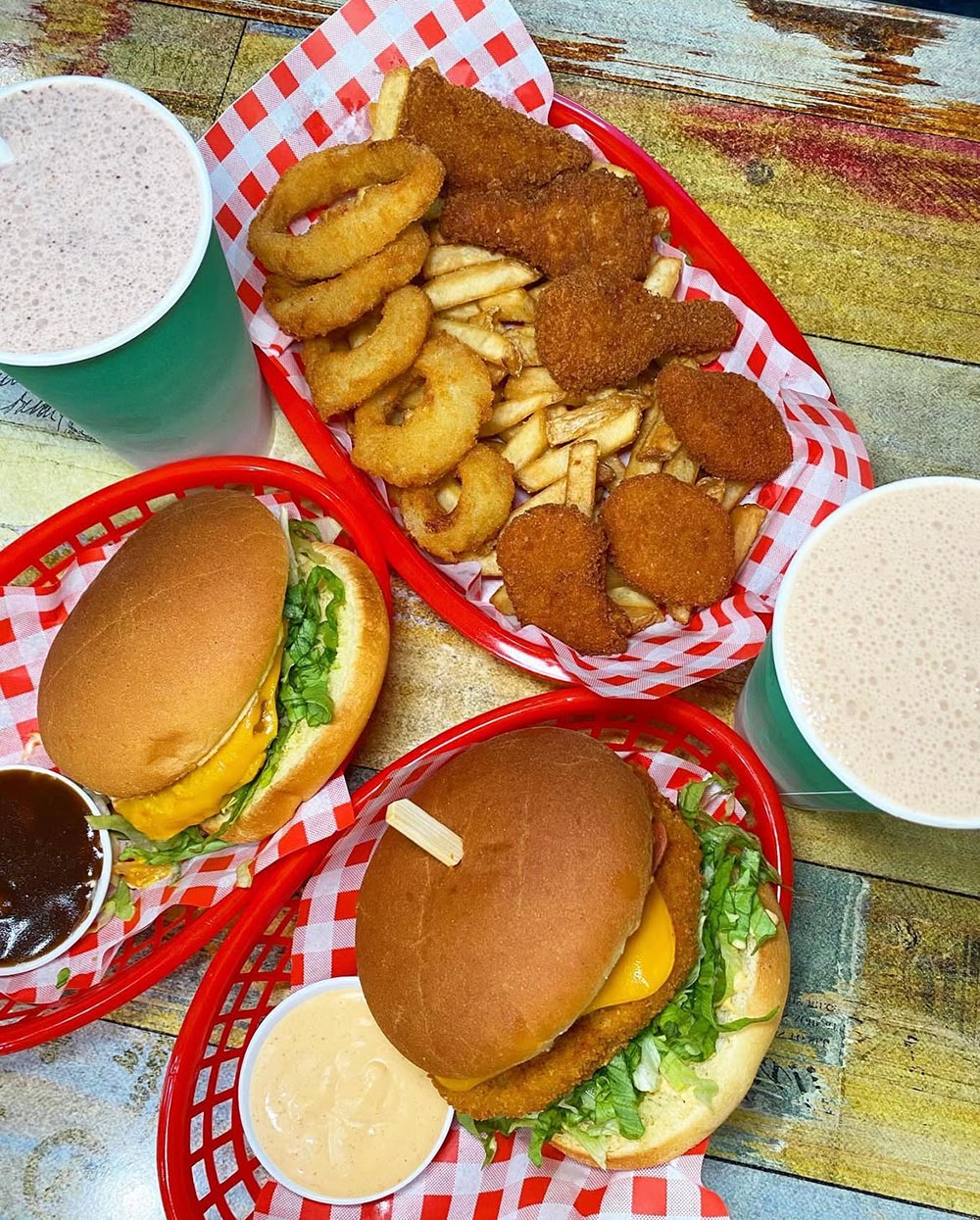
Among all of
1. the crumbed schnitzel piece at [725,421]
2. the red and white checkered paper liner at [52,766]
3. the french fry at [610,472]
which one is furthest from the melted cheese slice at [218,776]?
the crumbed schnitzel piece at [725,421]

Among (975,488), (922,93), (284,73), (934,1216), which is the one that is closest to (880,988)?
(934,1216)

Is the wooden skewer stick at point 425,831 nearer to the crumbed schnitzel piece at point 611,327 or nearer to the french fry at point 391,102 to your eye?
the crumbed schnitzel piece at point 611,327

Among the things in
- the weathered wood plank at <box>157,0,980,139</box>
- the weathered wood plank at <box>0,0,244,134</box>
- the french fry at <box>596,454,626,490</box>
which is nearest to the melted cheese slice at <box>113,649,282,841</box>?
the french fry at <box>596,454,626,490</box>

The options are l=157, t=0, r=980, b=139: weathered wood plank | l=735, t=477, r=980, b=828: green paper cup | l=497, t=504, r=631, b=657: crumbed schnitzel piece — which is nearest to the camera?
l=735, t=477, r=980, b=828: green paper cup

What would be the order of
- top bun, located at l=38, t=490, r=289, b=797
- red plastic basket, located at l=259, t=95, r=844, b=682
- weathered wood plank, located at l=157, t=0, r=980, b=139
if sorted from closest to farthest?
top bun, located at l=38, t=490, r=289, b=797, red plastic basket, located at l=259, t=95, r=844, b=682, weathered wood plank, located at l=157, t=0, r=980, b=139

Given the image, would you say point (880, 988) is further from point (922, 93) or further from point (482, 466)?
point (922, 93)

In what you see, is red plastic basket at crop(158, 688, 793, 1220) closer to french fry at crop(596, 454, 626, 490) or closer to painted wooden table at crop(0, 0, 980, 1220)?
painted wooden table at crop(0, 0, 980, 1220)

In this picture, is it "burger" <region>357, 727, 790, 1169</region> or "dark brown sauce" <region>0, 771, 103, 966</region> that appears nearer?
"burger" <region>357, 727, 790, 1169</region>
